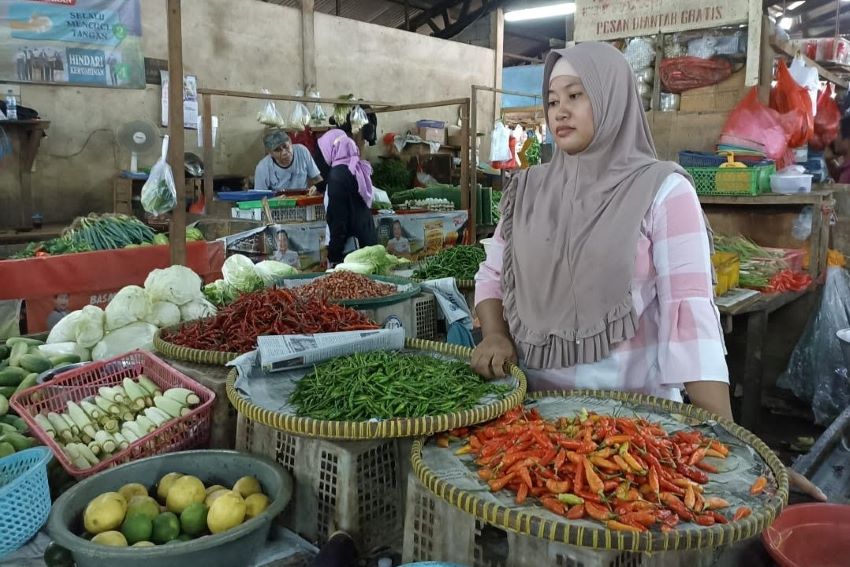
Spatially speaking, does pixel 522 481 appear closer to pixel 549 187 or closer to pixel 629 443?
pixel 629 443

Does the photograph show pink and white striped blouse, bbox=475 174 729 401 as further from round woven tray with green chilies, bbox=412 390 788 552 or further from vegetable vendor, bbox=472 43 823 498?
round woven tray with green chilies, bbox=412 390 788 552

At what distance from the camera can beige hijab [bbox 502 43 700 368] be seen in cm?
184

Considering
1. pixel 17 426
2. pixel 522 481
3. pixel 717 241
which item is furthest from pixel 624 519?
pixel 717 241

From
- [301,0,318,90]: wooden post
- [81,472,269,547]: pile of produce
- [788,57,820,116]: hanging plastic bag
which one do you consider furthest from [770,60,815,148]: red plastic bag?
[301,0,318,90]: wooden post

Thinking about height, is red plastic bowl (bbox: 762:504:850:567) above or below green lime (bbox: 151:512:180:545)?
below

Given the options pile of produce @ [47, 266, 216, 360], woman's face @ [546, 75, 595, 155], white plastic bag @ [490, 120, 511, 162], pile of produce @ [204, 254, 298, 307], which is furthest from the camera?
white plastic bag @ [490, 120, 511, 162]

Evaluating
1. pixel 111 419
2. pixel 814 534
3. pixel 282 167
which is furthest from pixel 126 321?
pixel 282 167

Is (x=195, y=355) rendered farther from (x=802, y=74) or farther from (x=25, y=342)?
(x=802, y=74)

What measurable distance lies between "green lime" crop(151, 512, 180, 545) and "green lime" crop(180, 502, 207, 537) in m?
0.02

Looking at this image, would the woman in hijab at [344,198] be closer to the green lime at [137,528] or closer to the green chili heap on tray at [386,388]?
the green chili heap on tray at [386,388]

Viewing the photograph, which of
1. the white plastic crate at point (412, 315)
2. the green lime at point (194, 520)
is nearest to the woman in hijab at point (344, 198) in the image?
the white plastic crate at point (412, 315)

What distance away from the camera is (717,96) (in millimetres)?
5699

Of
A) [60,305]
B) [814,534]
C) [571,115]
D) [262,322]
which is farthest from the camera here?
[60,305]

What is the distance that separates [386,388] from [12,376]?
5.18 ft
